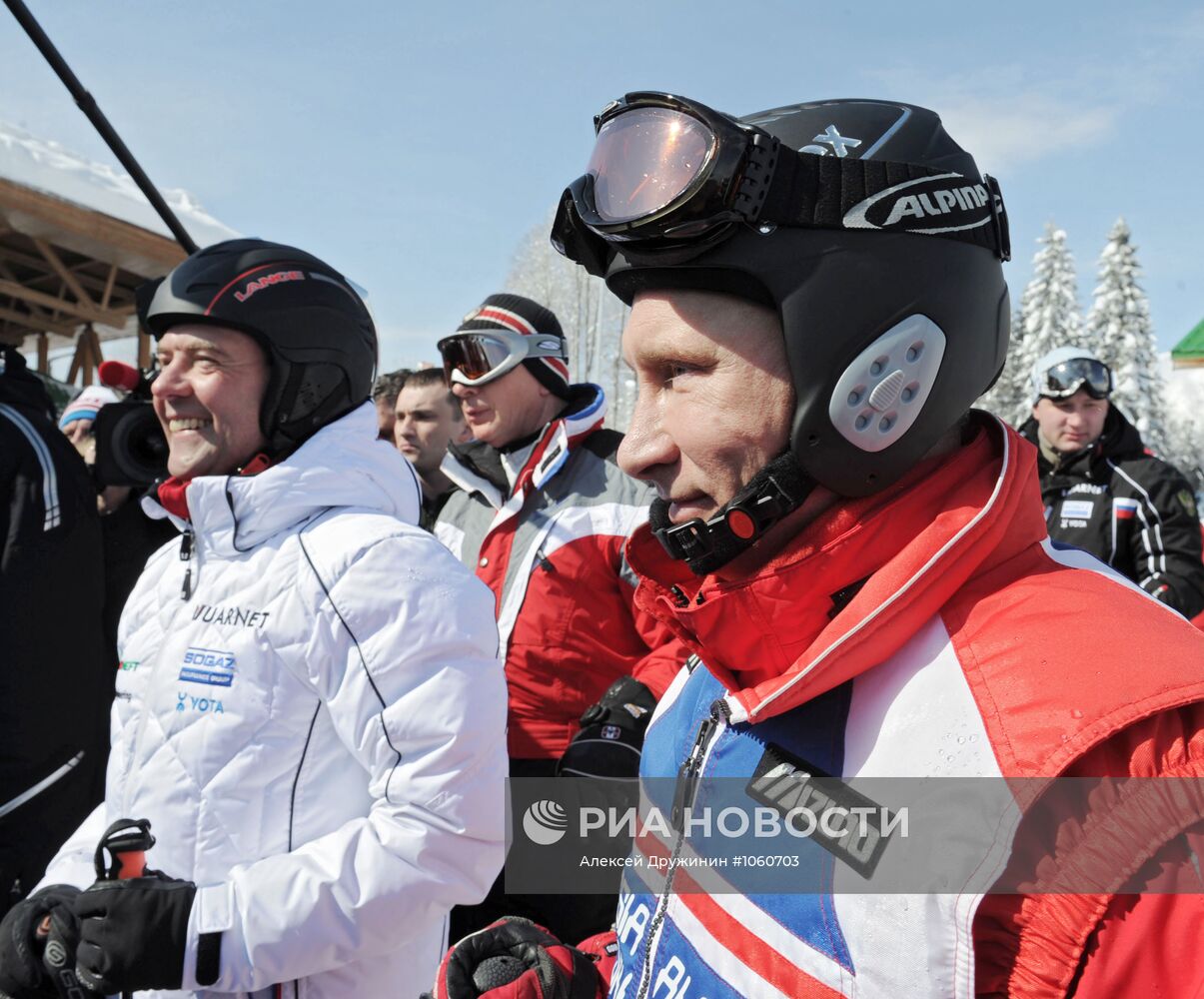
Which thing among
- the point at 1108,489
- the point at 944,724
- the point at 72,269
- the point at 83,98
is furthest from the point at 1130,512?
the point at 72,269

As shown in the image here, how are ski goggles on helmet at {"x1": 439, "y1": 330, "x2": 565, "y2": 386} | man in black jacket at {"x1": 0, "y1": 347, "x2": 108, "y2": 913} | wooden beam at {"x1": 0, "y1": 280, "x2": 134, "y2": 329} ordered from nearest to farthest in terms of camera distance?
man in black jacket at {"x1": 0, "y1": 347, "x2": 108, "y2": 913} → ski goggles on helmet at {"x1": 439, "y1": 330, "x2": 565, "y2": 386} → wooden beam at {"x1": 0, "y1": 280, "x2": 134, "y2": 329}

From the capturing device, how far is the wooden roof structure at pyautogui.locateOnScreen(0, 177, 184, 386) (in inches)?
441

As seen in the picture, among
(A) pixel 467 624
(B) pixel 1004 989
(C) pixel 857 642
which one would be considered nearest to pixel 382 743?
(A) pixel 467 624

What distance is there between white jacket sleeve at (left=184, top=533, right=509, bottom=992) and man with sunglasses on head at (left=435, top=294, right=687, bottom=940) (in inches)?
45.6

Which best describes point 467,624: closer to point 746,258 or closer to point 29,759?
point 746,258

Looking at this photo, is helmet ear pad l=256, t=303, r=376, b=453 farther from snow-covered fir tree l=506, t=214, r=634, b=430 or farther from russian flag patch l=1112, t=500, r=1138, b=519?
snow-covered fir tree l=506, t=214, r=634, b=430

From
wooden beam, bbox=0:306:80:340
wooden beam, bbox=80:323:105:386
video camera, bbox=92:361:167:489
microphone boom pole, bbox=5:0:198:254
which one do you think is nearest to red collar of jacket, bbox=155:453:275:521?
video camera, bbox=92:361:167:489

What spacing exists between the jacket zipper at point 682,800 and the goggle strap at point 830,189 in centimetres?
68

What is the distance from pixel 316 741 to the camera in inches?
84.8

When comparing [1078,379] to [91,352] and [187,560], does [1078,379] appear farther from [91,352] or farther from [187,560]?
[91,352]

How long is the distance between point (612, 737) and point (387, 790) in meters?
1.34

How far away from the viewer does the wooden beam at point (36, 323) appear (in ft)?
47.7

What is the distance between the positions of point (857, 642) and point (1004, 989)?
0.39 metres

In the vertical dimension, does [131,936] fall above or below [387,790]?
below
